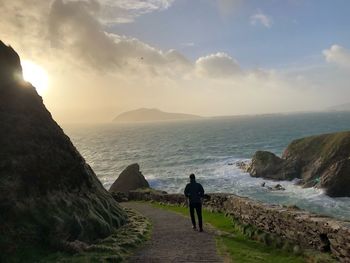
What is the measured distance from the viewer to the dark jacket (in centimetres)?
1811

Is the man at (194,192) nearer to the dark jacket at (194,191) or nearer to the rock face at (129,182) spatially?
the dark jacket at (194,191)

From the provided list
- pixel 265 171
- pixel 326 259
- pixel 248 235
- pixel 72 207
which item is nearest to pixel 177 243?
pixel 248 235

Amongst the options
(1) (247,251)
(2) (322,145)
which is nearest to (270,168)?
(2) (322,145)

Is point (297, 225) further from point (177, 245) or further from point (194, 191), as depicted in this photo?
point (194, 191)

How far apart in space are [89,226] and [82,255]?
345cm

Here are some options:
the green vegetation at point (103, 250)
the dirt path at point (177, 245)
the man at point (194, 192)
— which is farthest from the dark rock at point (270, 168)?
the green vegetation at point (103, 250)

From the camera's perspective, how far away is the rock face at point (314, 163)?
58.4 metres

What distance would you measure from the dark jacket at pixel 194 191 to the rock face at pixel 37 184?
411 centimetres

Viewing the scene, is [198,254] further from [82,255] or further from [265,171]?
[265,171]

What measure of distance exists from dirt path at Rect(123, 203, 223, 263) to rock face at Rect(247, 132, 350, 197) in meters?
43.0

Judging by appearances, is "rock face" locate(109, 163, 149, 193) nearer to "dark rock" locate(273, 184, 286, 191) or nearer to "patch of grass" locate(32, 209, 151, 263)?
"dark rock" locate(273, 184, 286, 191)

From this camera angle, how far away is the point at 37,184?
16.4m

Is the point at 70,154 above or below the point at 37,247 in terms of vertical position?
above

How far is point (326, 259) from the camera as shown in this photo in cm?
1245
